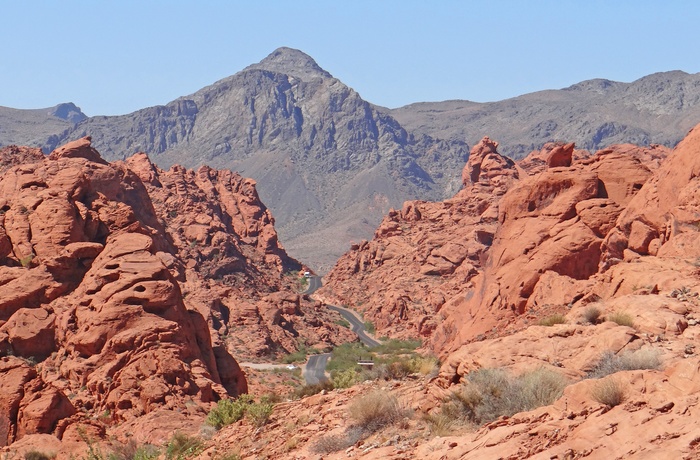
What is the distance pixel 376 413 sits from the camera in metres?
16.0

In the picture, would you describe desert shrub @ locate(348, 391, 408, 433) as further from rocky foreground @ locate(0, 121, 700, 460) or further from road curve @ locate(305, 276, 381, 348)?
road curve @ locate(305, 276, 381, 348)

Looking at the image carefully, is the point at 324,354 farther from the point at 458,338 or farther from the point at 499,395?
the point at 499,395

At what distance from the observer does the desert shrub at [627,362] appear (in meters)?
14.6

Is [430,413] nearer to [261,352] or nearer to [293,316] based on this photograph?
[261,352]

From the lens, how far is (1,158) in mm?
70312

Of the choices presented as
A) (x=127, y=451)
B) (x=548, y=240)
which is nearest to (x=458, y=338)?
(x=548, y=240)

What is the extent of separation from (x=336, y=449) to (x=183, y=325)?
18.8 m

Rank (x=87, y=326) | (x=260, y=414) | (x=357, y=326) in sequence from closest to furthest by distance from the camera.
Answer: (x=260, y=414)
(x=87, y=326)
(x=357, y=326)

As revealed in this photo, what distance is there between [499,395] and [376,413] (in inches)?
88.9

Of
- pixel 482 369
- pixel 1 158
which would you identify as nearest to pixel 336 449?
pixel 482 369

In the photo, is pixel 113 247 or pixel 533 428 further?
pixel 113 247

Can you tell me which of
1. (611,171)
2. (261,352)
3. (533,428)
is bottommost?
(261,352)

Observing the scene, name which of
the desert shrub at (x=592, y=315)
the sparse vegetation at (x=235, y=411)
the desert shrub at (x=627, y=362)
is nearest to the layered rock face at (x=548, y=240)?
the desert shrub at (x=592, y=315)

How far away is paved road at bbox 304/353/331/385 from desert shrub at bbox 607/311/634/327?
3984cm
